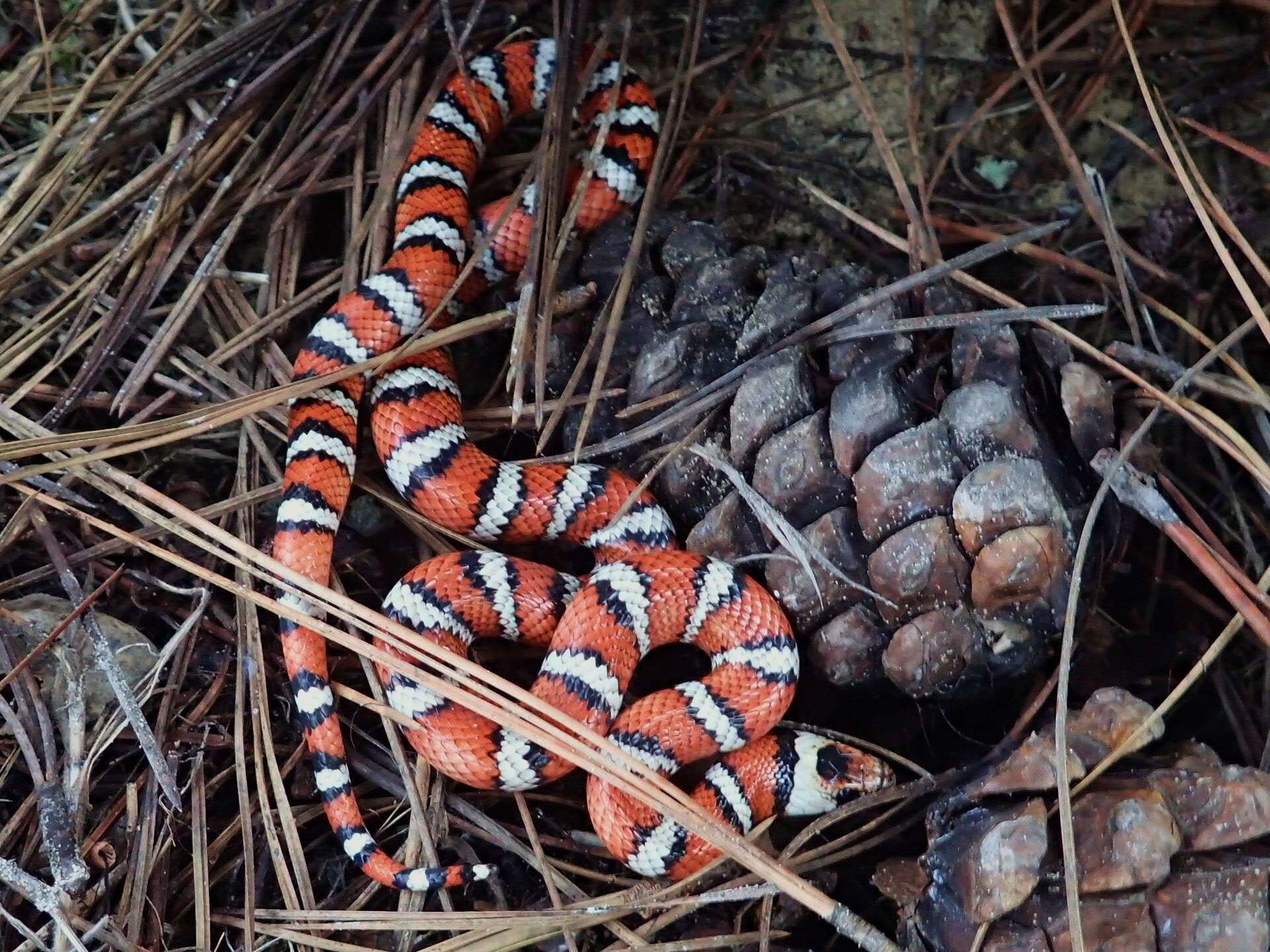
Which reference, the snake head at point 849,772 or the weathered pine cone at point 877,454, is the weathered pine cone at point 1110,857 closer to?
the weathered pine cone at point 877,454

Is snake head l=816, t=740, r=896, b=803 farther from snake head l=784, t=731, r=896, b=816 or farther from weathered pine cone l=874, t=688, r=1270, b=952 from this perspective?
weathered pine cone l=874, t=688, r=1270, b=952

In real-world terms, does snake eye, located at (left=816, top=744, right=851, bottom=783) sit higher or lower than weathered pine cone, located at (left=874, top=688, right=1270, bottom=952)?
lower

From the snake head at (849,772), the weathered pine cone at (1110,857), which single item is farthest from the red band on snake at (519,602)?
the weathered pine cone at (1110,857)

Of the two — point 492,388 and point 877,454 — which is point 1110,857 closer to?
point 877,454

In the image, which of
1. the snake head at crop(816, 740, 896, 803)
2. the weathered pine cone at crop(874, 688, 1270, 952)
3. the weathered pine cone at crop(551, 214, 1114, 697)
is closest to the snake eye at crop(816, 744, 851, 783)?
the snake head at crop(816, 740, 896, 803)

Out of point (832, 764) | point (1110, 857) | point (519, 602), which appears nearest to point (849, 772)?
point (832, 764)
